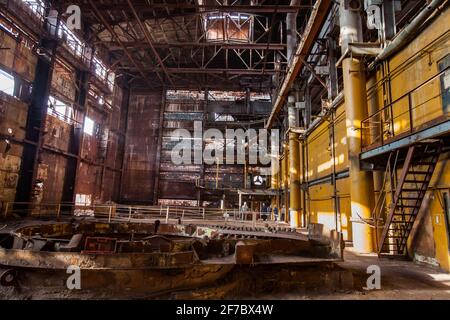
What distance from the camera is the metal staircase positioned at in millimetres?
6445

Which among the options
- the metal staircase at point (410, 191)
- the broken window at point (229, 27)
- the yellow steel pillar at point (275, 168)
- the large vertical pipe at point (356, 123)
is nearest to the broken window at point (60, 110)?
the broken window at point (229, 27)

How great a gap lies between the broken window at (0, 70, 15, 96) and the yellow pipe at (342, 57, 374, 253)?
1547cm

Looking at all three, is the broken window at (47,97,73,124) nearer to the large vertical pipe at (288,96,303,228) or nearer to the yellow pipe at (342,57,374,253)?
the large vertical pipe at (288,96,303,228)

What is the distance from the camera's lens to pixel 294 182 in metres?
17.9

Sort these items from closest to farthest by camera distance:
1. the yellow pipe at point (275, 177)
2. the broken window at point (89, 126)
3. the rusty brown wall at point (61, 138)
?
the rusty brown wall at point (61, 138) → the broken window at point (89, 126) → the yellow pipe at point (275, 177)

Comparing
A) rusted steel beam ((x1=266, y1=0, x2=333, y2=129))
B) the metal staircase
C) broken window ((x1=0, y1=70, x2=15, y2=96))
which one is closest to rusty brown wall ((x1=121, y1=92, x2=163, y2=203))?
broken window ((x1=0, y1=70, x2=15, y2=96))

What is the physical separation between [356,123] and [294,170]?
945 cm

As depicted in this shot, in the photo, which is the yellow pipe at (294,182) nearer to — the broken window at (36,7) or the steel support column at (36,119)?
the steel support column at (36,119)

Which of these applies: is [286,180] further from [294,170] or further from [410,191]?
[410,191]

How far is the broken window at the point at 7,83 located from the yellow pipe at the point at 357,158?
15468mm

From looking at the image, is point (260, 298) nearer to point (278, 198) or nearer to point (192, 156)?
point (278, 198)

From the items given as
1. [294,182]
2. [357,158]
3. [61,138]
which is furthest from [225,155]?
[357,158]

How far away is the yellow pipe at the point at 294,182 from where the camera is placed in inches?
677
